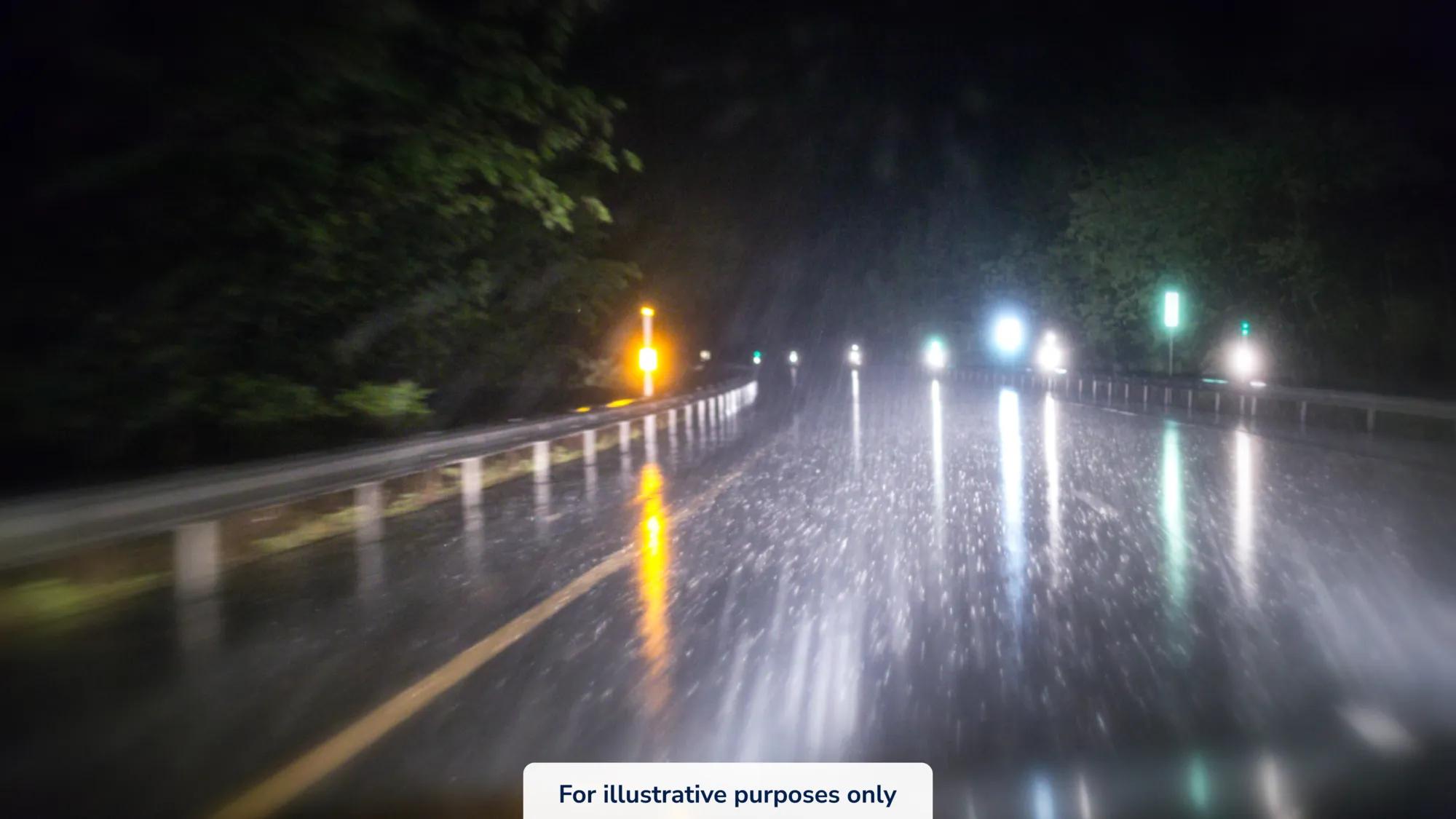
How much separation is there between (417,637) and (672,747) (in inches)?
117

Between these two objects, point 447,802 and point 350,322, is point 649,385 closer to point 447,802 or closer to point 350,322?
point 350,322

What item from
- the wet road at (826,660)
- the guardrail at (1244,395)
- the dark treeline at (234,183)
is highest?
the dark treeline at (234,183)

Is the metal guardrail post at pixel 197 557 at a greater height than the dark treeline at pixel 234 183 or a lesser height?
lesser

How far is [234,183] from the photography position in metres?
13.4

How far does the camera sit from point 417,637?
26.5ft

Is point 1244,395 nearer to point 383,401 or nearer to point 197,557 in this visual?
point 383,401

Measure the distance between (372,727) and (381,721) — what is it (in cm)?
Answer: 10

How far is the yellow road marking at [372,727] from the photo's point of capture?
198 inches

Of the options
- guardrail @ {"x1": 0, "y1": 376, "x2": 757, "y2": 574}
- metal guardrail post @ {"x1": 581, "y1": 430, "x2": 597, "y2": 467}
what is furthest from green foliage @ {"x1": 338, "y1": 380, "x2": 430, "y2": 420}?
metal guardrail post @ {"x1": 581, "y1": 430, "x2": 597, "y2": 467}

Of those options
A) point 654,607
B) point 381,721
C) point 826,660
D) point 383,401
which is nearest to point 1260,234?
point 383,401
